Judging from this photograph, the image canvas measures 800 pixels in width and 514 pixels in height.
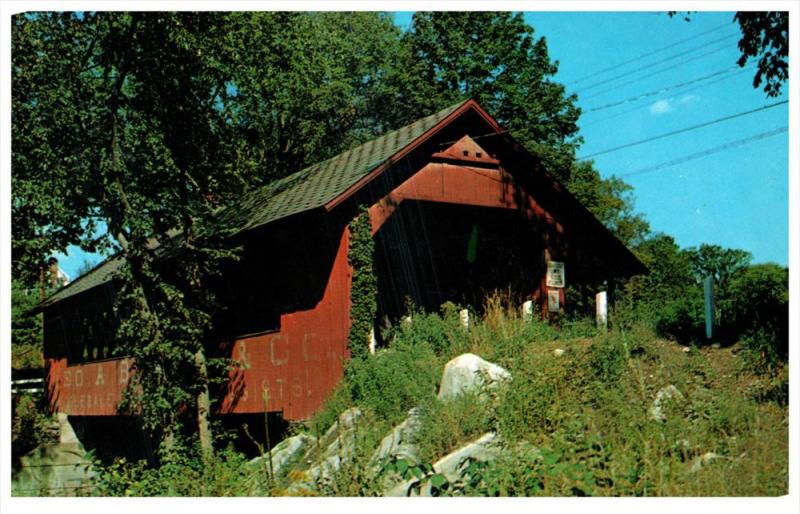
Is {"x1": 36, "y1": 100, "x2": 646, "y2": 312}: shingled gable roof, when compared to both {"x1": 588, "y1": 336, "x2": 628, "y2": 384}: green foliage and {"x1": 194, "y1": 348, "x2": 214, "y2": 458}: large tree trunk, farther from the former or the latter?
{"x1": 588, "y1": 336, "x2": 628, "y2": 384}: green foliage

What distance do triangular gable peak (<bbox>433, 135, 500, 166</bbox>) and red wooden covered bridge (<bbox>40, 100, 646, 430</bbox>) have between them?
25 mm

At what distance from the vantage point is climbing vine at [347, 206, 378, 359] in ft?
42.7

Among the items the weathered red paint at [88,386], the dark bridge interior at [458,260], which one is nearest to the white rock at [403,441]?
the dark bridge interior at [458,260]

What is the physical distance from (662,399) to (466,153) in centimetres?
753

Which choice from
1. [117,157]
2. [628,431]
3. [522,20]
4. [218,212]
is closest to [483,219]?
[218,212]

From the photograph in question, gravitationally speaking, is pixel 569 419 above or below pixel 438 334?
below

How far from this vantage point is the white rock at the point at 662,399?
8022mm

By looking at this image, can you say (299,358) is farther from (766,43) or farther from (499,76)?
(499,76)

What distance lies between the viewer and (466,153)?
14.9 metres

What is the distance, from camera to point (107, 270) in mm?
20734

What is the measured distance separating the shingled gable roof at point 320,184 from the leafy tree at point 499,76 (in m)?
10.4

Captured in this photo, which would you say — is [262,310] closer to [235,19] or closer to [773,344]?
[235,19]

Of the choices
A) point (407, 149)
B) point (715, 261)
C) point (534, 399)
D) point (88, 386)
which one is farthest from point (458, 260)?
point (715, 261)

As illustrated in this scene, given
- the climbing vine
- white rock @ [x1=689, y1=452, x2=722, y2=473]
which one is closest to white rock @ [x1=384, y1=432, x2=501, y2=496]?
white rock @ [x1=689, y1=452, x2=722, y2=473]
